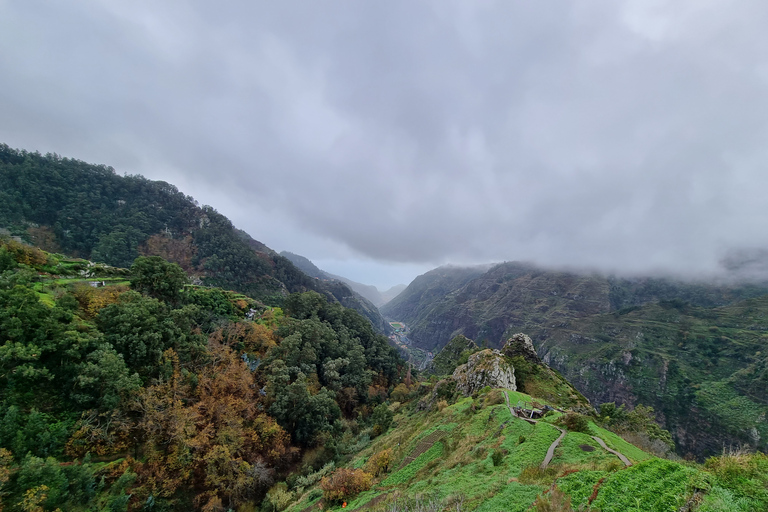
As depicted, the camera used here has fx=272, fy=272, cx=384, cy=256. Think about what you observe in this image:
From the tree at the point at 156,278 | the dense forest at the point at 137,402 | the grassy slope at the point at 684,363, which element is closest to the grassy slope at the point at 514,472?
the dense forest at the point at 137,402

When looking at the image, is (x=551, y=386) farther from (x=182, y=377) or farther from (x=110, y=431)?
(x=110, y=431)

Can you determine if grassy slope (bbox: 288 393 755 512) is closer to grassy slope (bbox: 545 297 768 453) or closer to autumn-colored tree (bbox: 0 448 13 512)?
autumn-colored tree (bbox: 0 448 13 512)

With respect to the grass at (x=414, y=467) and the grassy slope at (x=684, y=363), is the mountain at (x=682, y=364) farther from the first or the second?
the grass at (x=414, y=467)

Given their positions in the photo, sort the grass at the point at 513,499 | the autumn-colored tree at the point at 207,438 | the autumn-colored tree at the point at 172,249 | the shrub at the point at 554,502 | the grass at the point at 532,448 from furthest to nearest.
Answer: the autumn-colored tree at the point at 172,249
the autumn-colored tree at the point at 207,438
the grass at the point at 532,448
the grass at the point at 513,499
the shrub at the point at 554,502

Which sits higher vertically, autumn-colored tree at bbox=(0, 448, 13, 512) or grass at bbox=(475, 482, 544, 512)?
grass at bbox=(475, 482, 544, 512)

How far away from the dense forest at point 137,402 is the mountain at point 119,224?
62.7 metres

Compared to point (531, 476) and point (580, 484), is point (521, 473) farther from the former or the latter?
point (580, 484)

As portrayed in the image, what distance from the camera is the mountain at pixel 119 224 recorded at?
337 feet

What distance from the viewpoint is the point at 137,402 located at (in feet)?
85.9

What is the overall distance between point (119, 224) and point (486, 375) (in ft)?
505

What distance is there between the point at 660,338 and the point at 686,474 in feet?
560

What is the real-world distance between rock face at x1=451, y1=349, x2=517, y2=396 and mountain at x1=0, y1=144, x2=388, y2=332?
79815 millimetres

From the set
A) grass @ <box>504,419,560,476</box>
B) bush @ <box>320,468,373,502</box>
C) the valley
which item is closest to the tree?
the valley

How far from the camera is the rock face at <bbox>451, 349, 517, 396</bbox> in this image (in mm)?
36484
